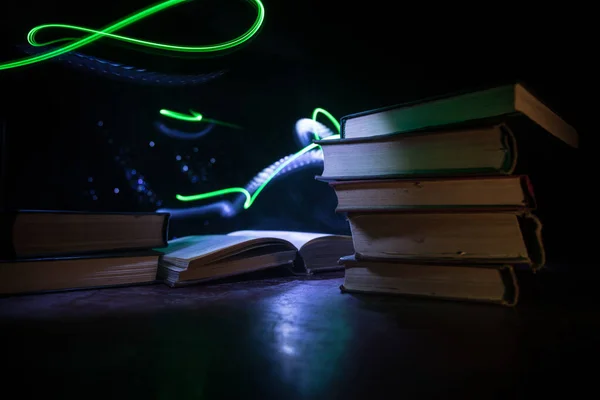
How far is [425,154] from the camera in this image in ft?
3.16

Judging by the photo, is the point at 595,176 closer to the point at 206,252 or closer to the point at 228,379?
the point at 206,252

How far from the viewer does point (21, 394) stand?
44cm

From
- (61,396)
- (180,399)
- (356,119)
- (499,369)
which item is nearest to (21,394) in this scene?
(61,396)

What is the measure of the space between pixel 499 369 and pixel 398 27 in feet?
4.49

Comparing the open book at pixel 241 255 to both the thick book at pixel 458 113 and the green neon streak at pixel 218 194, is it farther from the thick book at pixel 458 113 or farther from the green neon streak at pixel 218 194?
the thick book at pixel 458 113

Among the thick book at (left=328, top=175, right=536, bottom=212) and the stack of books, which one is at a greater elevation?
the thick book at (left=328, top=175, right=536, bottom=212)

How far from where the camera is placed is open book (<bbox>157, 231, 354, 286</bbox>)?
1.15m

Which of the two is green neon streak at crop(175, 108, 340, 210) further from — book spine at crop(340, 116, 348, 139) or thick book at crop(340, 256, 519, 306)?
thick book at crop(340, 256, 519, 306)

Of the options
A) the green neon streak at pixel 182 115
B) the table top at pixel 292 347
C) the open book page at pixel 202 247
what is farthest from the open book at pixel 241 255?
the green neon streak at pixel 182 115

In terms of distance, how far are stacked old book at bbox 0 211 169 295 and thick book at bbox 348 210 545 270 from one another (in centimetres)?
61

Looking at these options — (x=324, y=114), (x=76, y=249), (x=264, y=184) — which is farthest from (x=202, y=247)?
(x=324, y=114)

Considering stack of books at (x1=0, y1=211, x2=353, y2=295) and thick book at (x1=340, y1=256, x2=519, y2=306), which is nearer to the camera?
thick book at (x1=340, y1=256, x2=519, y2=306)

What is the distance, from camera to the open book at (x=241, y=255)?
115cm

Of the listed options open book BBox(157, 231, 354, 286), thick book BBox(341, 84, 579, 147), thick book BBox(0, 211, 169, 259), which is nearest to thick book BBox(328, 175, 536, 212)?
thick book BBox(341, 84, 579, 147)
